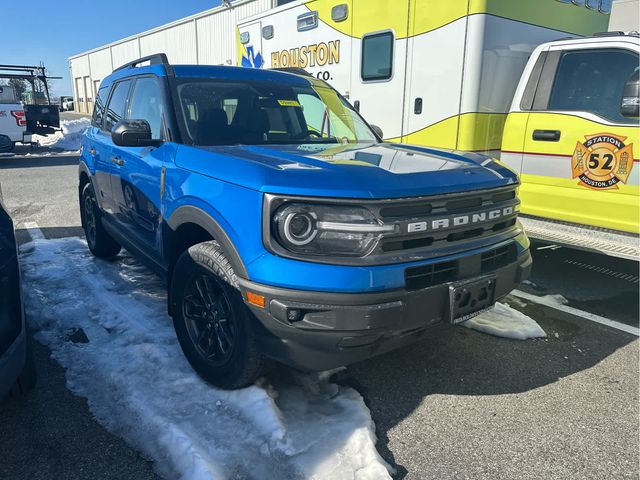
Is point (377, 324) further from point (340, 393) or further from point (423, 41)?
point (423, 41)

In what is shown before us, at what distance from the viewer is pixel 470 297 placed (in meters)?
2.52

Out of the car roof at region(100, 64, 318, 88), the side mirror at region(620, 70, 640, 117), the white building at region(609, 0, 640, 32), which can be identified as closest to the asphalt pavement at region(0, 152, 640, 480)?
the side mirror at region(620, 70, 640, 117)

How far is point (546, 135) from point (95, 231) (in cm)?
450

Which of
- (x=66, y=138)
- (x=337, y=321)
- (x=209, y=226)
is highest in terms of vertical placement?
(x=209, y=226)

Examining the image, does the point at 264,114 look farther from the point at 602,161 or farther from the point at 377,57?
the point at 602,161

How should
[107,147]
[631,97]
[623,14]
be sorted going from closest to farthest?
1. [631,97]
2. [107,147]
3. [623,14]

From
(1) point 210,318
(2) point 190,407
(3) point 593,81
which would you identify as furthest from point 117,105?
(3) point 593,81

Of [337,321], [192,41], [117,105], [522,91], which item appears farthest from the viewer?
[192,41]

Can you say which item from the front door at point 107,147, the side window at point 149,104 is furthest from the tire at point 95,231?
the side window at point 149,104

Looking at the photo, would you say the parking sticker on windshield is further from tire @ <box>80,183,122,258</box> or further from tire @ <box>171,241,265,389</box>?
tire @ <box>80,183,122,258</box>

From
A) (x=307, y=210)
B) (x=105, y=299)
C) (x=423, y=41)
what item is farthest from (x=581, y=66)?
(x=105, y=299)

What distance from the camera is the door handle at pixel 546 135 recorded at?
449 cm

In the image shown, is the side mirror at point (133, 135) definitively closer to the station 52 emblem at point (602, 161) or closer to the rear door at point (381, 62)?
the rear door at point (381, 62)

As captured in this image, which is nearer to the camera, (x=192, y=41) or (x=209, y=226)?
(x=209, y=226)
